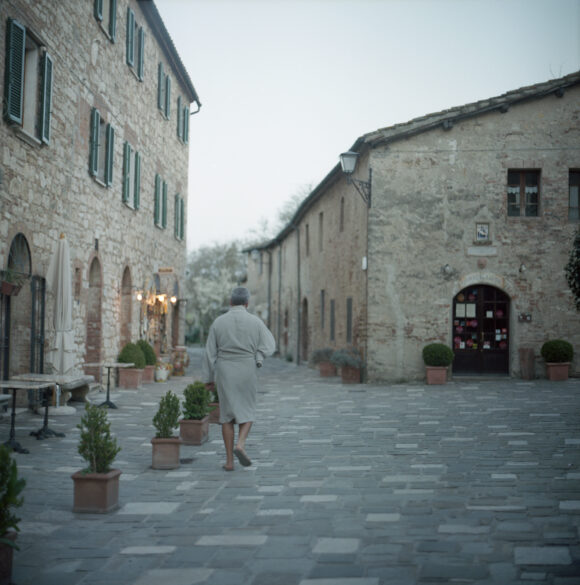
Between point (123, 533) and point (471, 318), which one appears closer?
point (123, 533)

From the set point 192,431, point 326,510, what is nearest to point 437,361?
point 192,431

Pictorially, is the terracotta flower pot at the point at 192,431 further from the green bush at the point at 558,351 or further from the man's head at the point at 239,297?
the green bush at the point at 558,351

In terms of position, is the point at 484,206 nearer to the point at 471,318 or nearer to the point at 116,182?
the point at 471,318

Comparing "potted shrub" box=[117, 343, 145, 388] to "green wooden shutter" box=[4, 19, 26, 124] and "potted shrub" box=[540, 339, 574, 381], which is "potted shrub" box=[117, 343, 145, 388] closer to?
"green wooden shutter" box=[4, 19, 26, 124]

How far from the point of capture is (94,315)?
1343 centimetres

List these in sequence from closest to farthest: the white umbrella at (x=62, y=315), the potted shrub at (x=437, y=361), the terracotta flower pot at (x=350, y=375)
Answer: the white umbrella at (x=62, y=315) → the potted shrub at (x=437, y=361) → the terracotta flower pot at (x=350, y=375)

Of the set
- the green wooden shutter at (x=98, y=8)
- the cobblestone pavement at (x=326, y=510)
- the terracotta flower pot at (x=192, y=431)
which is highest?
the green wooden shutter at (x=98, y=8)

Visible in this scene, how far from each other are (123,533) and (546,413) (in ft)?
25.2

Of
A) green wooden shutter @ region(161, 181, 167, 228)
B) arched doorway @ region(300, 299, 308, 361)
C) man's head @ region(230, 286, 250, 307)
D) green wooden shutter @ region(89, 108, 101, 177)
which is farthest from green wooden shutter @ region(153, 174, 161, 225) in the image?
man's head @ region(230, 286, 250, 307)

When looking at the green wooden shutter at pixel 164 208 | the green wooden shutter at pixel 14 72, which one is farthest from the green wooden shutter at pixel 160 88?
the green wooden shutter at pixel 14 72

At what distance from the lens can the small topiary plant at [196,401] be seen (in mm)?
7984

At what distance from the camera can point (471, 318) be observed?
16797mm

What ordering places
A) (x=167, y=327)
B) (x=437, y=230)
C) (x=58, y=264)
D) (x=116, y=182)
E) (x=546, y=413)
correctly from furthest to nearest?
(x=167, y=327) < (x=437, y=230) < (x=116, y=182) < (x=546, y=413) < (x=58, y=264)

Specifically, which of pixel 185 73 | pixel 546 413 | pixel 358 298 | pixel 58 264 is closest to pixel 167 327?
pixel 358 298
